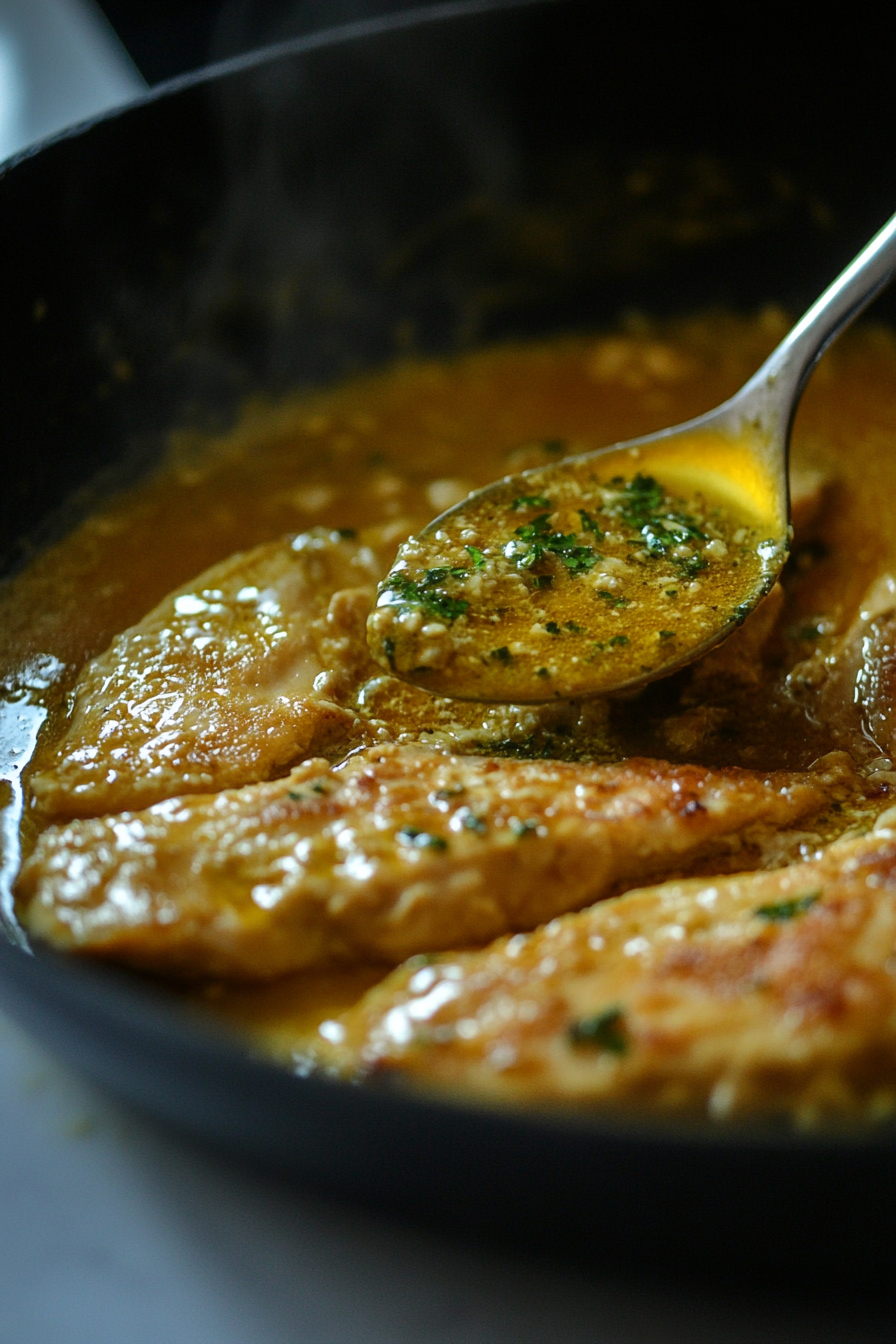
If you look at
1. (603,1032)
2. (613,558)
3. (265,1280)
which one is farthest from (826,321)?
(265,1280)

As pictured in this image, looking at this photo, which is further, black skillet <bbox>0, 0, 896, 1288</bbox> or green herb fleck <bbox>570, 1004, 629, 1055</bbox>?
black skillet <bbox>0, 0, 896, 1288</bbox>

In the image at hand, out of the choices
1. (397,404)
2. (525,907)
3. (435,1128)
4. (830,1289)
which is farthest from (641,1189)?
(397,404)

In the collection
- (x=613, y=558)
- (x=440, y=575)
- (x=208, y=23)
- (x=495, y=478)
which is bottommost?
(x=495, y=478)

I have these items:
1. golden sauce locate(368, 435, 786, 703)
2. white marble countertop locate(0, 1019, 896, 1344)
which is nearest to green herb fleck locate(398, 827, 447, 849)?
golden sauce locate(368, 435, 786, 703)

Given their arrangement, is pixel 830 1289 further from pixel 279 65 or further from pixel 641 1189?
pixel 279 65

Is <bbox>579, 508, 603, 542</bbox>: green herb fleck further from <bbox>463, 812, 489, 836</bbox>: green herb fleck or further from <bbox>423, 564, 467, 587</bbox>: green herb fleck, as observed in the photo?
<bbox>463, 812, 489, 836</bbox>: green herb fleck

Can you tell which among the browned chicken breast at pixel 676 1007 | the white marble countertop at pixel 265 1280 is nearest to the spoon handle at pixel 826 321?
the browned chicken breast at pixel 676 1007

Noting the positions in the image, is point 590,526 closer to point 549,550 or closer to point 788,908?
point 549,550
